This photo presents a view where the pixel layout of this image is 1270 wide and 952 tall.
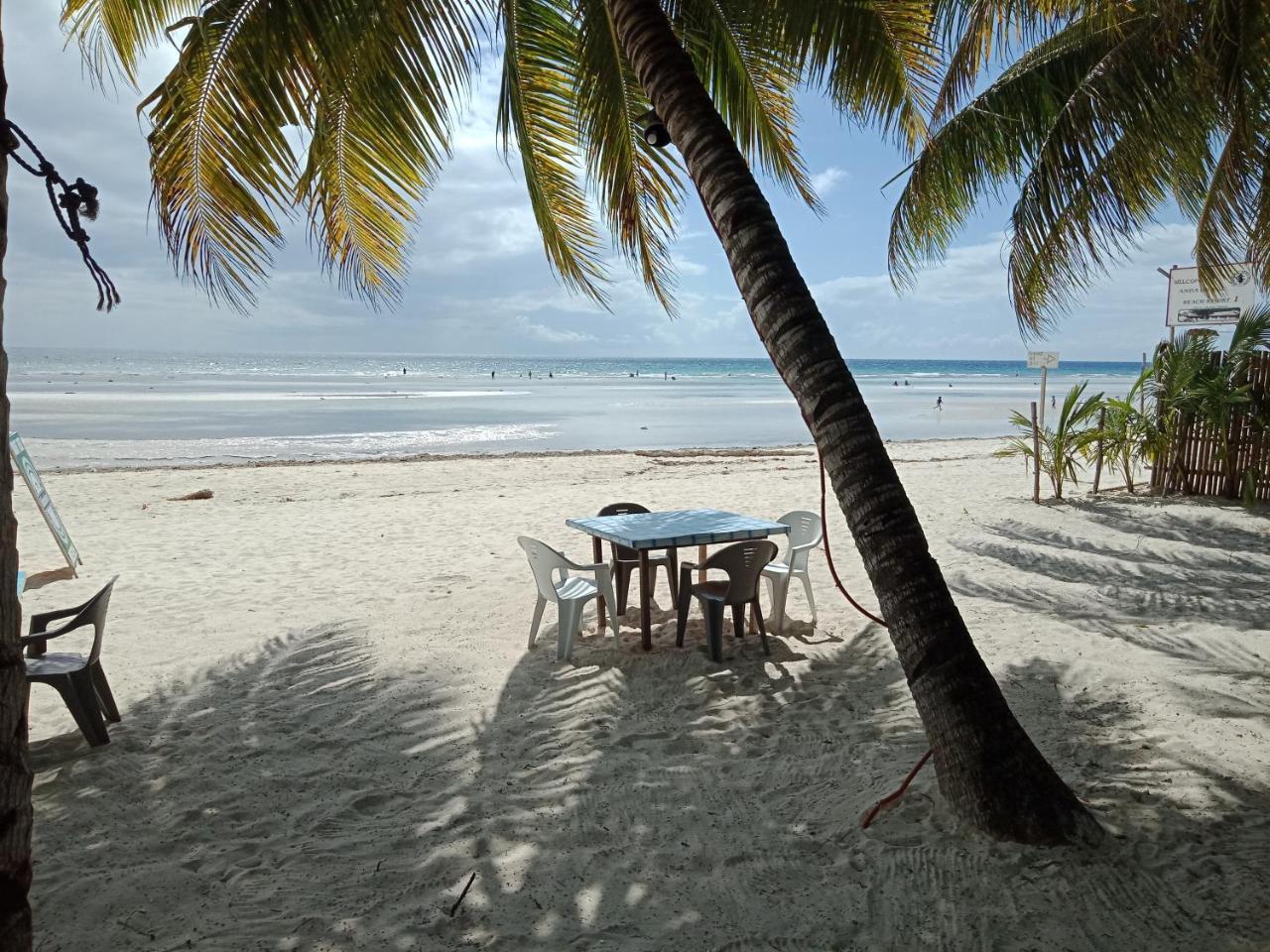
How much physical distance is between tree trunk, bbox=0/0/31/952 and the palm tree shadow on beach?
0.93m

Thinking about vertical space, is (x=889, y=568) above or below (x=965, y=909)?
above

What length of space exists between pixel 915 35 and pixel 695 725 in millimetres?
3860

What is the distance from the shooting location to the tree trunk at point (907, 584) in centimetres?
287

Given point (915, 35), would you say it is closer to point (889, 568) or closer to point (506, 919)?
point (889, 568)

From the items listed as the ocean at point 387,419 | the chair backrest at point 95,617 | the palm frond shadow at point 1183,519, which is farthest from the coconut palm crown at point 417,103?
the ocean at point 387,419

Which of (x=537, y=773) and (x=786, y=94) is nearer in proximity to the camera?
(x=537, y=773)

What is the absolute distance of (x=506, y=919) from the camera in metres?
2.62

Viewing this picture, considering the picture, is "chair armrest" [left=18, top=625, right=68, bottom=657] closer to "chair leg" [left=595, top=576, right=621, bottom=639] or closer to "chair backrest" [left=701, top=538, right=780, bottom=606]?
"chair leg" [left=595, top=576, right=621, bottom=639]

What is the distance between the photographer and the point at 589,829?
10.3 ft

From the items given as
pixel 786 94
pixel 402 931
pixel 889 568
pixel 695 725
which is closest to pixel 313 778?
pixel 402 931

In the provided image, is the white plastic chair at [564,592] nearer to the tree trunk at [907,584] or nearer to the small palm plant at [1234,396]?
the tree trunk at [907,584]

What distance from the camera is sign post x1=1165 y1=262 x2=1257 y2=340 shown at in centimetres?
967

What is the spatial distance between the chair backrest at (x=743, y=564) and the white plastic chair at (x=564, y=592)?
2.40 feet

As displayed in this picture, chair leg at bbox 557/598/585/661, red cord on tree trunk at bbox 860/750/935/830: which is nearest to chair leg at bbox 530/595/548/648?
chair leg at bbox 557/598/585/661
